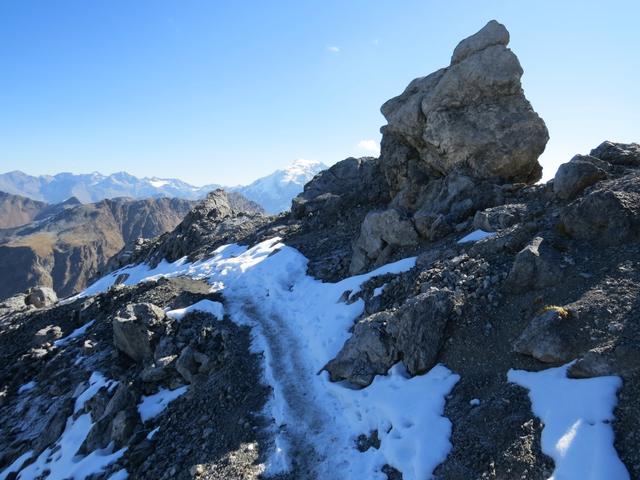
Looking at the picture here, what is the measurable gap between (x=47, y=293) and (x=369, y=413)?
163ft

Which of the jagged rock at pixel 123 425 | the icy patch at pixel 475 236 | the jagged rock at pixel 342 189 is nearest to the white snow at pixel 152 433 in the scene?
the jagged rock at pixel 123 425

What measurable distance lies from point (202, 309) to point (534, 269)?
60.6 feet

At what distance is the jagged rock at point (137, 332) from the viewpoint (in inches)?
925

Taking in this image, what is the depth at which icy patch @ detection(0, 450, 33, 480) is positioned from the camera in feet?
64.3

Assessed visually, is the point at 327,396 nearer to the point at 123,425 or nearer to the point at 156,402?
the point at 156,402

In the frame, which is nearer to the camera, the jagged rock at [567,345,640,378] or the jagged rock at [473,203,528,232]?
the jagged rock at [567,345,640,378]

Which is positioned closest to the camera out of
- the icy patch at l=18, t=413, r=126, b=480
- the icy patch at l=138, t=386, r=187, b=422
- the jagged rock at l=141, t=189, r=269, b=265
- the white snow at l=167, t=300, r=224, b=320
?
the icy patch at l=18, t=413, r=126, b=480

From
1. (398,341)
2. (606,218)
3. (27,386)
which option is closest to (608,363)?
(398,341)

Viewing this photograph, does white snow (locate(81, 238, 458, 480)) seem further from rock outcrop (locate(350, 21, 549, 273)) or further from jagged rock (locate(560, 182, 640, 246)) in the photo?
jagged rock (locate(560, 182, 640, 246))

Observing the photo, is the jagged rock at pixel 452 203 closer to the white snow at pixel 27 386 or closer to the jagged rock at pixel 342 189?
the jagged rock at pixel 342 189

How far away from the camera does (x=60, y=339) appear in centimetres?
3070

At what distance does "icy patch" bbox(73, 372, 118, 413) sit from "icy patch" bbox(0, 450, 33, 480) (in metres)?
2.54

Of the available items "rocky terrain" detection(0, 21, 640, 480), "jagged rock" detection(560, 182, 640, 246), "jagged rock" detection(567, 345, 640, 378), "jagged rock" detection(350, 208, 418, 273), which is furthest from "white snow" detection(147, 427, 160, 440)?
"jagged rock" detection(560, 182, 640, 246)

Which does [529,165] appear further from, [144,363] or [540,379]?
[144,363]
